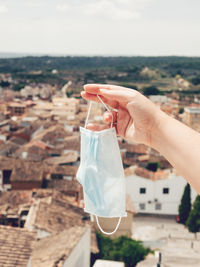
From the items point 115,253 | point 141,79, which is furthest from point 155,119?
point 141,79

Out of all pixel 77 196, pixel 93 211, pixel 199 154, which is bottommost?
pixel 77 196

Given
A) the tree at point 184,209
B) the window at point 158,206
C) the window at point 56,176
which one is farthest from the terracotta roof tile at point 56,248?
the window at point 158,206

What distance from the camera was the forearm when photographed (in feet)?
8.20

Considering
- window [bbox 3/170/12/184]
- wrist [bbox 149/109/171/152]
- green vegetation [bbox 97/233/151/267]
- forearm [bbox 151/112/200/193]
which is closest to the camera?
forearm [bbox 151/112/200/193]

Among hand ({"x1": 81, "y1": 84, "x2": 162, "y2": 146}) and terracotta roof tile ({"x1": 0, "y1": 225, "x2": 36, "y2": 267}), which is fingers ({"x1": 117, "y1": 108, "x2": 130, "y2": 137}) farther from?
terracotta roof tile ({"x1": 0, "y1": 225, "x2": 36, "y2": 267})

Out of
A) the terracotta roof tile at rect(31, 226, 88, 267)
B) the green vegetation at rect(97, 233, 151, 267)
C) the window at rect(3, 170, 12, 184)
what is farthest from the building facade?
the terracotta roof tile at rect(31, 226, 88, 267)

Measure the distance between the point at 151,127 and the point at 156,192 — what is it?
19.2m

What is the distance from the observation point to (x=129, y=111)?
293 cm

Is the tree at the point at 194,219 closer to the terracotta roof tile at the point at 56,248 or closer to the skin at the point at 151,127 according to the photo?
the terracotta roof tile at the point at 56,248

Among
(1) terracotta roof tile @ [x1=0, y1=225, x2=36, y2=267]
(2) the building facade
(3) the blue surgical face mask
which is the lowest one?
(2) the building facade

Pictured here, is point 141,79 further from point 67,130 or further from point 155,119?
point 155,119

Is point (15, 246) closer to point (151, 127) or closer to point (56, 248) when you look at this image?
point (56, 248)

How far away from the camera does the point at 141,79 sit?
11969cm

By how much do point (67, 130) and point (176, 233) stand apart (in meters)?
20.3
